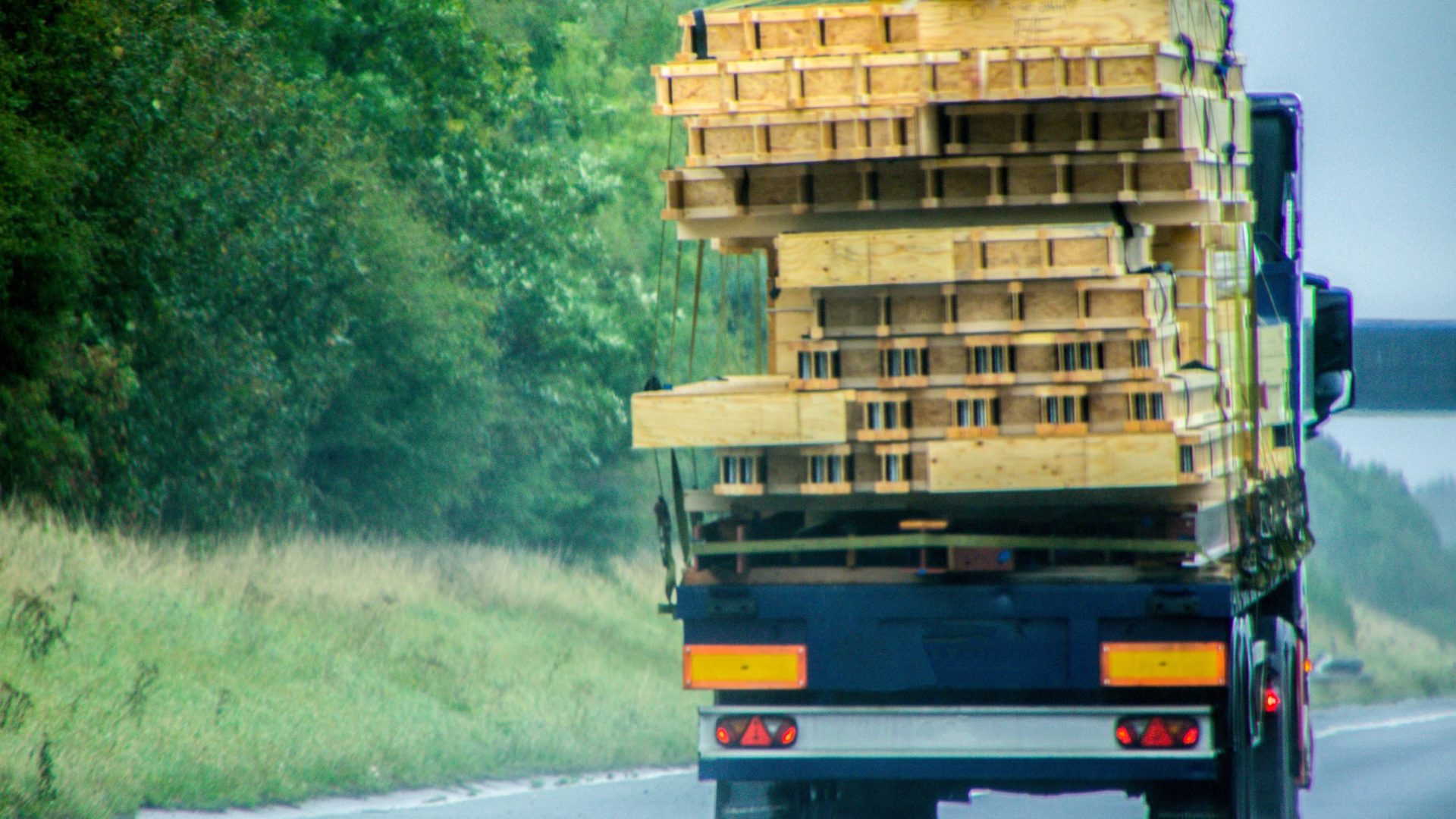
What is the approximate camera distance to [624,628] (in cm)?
2712

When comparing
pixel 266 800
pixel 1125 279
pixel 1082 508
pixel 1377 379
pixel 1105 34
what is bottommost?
pixel 1377 379

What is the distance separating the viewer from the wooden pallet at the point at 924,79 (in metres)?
8.98

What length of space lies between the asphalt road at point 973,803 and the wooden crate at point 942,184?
469cm

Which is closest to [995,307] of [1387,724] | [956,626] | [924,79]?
[924,79]

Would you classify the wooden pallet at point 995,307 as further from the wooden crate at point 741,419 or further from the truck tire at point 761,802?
the truck tire at point 761,802

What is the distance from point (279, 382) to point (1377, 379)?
92.3ft

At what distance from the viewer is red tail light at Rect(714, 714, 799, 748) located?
8.72 meters

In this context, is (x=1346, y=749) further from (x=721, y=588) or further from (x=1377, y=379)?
(x=1377, y=379)

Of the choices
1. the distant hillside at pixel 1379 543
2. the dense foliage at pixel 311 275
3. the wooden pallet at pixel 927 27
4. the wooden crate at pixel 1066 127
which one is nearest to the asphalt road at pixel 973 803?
the wooden pallet at pixel 927 27

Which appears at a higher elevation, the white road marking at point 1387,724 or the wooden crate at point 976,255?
the wooden crate at point 976,255

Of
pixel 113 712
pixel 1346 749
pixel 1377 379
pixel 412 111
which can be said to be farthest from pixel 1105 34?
pixel 1377 379

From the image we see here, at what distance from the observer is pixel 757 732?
28.8ft

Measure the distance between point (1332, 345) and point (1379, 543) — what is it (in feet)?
308

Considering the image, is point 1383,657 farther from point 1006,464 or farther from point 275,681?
point 1006,464
